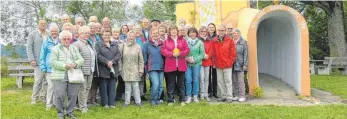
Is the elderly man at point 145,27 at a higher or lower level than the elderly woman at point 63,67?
higher

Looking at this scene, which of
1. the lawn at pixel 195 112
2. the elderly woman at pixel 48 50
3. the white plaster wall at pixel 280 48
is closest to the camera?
the lawn at pixel 195 112

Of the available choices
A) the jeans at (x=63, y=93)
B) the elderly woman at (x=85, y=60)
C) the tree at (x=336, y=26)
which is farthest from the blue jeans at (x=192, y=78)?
the tree at (x=336, y=26)

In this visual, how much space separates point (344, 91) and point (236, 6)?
147 inches

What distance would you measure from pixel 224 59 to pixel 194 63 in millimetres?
656

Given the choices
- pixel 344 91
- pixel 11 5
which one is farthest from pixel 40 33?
pixel 11 5

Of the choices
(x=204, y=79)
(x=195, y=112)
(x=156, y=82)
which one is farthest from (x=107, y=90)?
(x=204, y=79)

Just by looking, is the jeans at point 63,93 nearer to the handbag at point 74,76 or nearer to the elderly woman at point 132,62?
the handbag at point 74,76

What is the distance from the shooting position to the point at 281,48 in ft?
34.5

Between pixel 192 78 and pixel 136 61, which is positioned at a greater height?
pixel 136 61

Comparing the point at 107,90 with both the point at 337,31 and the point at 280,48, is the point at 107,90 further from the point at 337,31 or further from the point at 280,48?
the point at 337,31

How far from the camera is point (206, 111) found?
7.01 meters

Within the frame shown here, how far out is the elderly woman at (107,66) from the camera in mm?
7203

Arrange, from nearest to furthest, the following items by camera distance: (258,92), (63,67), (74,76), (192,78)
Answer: (63,67) < (74,76) < (192,78) < (258,92)

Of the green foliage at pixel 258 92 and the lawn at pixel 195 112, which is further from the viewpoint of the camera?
the green foliage at pixel 258 92
